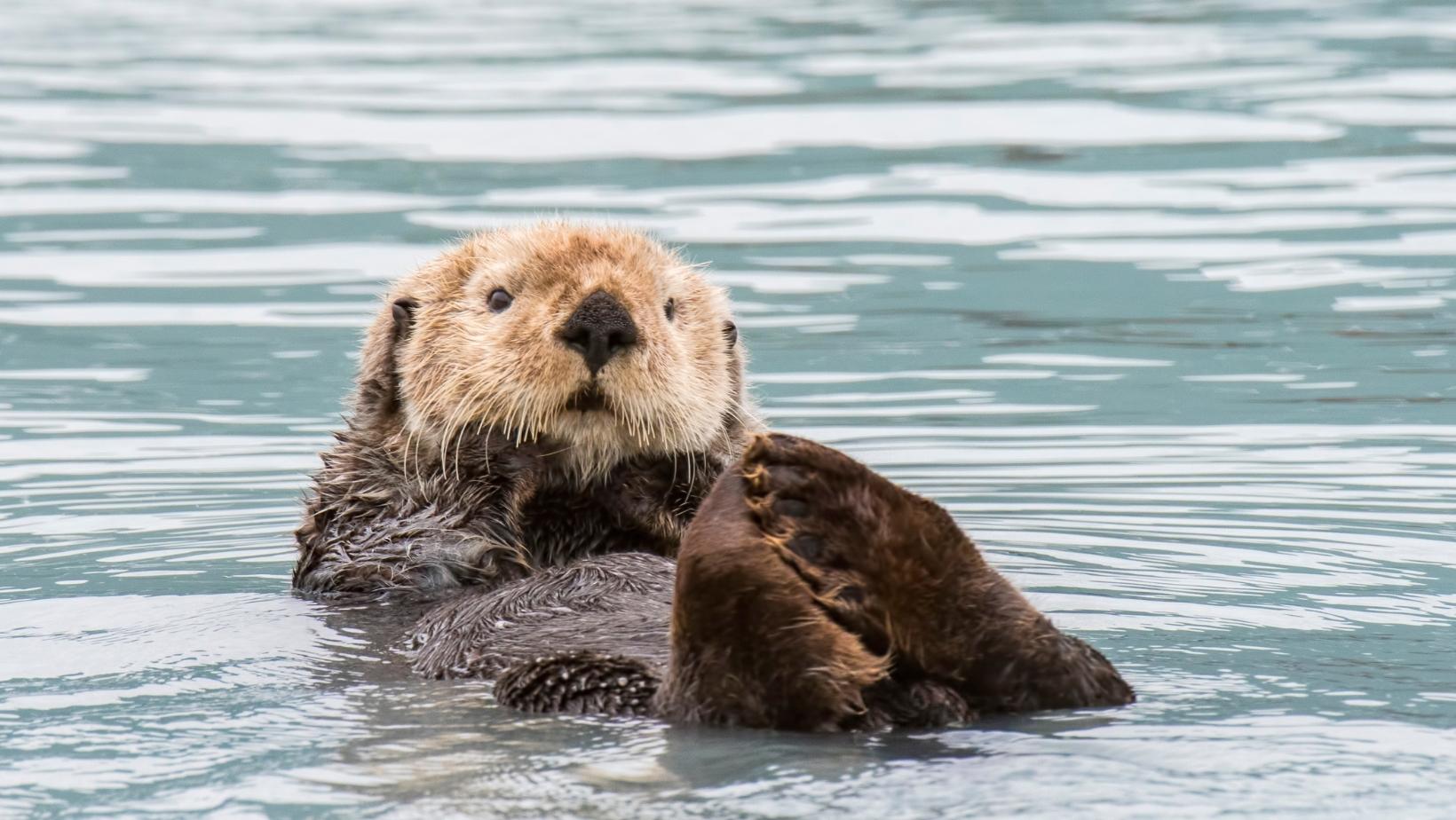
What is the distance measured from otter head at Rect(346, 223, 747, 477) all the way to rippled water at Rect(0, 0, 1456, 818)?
0.55 meters

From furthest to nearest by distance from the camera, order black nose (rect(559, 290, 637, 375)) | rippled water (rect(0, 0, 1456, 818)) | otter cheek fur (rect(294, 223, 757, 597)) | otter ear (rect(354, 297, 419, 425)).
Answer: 1. otter ear (rect(354, 297, 419, 425))
2. otter cheek fur (rect(294, 223, 757, 597))
3. black nose (rect(559, 290, 637, 375))
4. rippled water (rect(0, 0, 1456, 818))

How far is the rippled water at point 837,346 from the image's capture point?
10.7 feet

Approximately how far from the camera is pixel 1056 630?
11.6 ft

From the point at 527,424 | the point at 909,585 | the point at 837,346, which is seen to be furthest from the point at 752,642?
the point at 837,346

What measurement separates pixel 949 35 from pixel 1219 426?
942cm

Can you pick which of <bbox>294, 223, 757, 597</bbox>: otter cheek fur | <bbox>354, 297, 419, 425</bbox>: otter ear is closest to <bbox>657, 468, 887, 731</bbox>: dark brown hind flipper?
<bbox>294, 223, 757, 597</bbox>: otter cheek fur

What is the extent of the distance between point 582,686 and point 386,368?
5.18 ft

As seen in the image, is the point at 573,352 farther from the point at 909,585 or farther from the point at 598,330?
the point at 909,585

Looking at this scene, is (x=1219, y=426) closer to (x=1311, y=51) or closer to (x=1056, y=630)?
(x=1056, y=630)

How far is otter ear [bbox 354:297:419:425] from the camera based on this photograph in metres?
4.98

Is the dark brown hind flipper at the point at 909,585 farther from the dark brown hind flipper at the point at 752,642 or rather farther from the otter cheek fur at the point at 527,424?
the otter cheek fur at the point at 527,424

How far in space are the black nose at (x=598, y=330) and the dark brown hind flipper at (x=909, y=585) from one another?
964 mm

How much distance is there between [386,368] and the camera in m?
4.99

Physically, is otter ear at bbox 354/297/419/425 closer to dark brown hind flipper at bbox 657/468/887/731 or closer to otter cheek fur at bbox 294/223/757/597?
otter cheek fur at bbox 294/223/757/597
